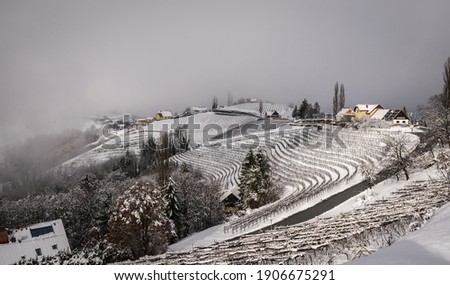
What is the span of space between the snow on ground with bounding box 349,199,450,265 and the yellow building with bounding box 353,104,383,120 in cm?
2199

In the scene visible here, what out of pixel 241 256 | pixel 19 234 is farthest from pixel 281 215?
pixel 19 234

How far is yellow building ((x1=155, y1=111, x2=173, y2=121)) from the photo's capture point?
8206 cm

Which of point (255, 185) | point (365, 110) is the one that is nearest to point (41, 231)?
point (255, 185)

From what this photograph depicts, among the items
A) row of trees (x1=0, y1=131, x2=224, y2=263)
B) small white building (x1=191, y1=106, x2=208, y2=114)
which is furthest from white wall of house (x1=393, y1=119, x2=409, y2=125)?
small white building (x1=191, y1=106, x2=208, y2=114)

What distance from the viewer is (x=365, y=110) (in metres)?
25.6

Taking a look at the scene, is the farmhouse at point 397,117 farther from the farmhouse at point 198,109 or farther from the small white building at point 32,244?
the farmhouse at point 198,109

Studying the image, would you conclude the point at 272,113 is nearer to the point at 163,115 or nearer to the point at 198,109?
the point at 198,109

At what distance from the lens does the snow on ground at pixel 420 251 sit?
9.27 ft

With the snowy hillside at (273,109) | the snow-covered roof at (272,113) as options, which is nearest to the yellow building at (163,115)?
the snowy hillside at (273,109)

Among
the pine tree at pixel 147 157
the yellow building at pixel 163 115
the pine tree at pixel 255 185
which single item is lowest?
the pine tree at pixel 147 157

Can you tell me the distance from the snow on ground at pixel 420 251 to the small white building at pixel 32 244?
8.64 m

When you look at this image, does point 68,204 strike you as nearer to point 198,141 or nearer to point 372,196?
point 372,196

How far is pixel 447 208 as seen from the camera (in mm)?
4816
